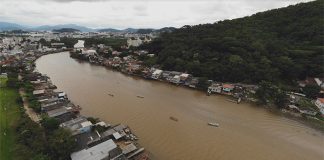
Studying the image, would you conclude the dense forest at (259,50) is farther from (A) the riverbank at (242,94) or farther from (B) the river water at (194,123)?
(B) the river water at (194,123)

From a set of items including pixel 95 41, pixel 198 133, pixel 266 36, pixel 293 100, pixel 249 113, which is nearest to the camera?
pixel 198 133

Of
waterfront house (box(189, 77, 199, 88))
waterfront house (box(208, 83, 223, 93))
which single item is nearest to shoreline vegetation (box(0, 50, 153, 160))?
waterfront house (box(208, 83, 223, 93))

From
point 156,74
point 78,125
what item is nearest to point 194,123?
point 78,125

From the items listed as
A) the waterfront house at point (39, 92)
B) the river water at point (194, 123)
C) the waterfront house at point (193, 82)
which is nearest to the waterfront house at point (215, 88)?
the river water at point (194, 123)

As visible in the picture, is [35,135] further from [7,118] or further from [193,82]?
[193,82]

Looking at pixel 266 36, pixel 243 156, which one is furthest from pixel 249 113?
pixel 266 36

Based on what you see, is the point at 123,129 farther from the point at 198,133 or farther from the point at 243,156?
the point at 243,156
